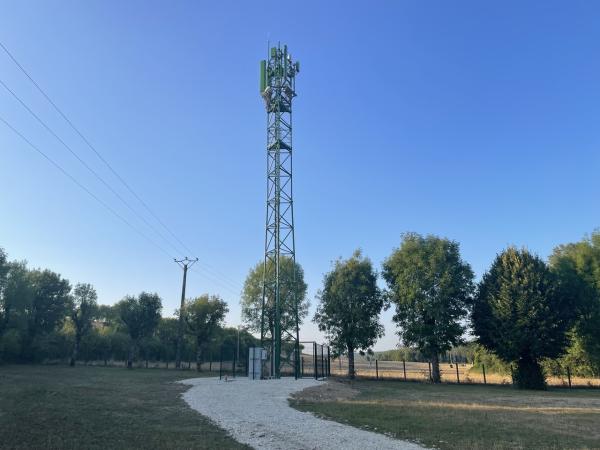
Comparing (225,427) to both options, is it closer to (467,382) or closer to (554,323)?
Result: (554,323)

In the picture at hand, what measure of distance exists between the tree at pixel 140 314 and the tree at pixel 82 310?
4.09 metres

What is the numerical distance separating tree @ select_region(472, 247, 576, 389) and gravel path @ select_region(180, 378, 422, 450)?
64.0 feet

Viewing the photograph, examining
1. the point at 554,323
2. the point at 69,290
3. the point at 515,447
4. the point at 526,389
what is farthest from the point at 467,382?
the point at 69,290

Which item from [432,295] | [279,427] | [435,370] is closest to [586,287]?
[432,295]

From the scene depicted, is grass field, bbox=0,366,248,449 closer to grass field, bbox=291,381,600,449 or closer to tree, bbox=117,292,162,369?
grass field, bbox=291,381,600,449

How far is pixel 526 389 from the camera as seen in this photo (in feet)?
94.9

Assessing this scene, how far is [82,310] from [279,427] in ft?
162

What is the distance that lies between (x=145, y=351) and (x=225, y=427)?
51.0 meters

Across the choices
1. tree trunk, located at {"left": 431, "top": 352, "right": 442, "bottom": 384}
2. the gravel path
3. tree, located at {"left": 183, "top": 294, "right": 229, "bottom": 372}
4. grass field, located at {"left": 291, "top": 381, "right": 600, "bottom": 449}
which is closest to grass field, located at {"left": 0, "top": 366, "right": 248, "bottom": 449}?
the gravel path

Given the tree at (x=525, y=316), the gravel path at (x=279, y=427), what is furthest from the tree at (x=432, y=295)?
the gravel path at (x=279, y=427)

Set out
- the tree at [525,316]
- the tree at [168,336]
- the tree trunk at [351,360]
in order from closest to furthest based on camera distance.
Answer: the tree at [525,316] → the tree trunk at [351,360] → the tree at [168,336]

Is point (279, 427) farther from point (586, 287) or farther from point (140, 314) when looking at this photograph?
point (140, 314)

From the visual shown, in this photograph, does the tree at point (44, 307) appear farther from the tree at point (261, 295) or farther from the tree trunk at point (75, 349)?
the tree at point (261, 295)

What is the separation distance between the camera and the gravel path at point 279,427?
8969mm
